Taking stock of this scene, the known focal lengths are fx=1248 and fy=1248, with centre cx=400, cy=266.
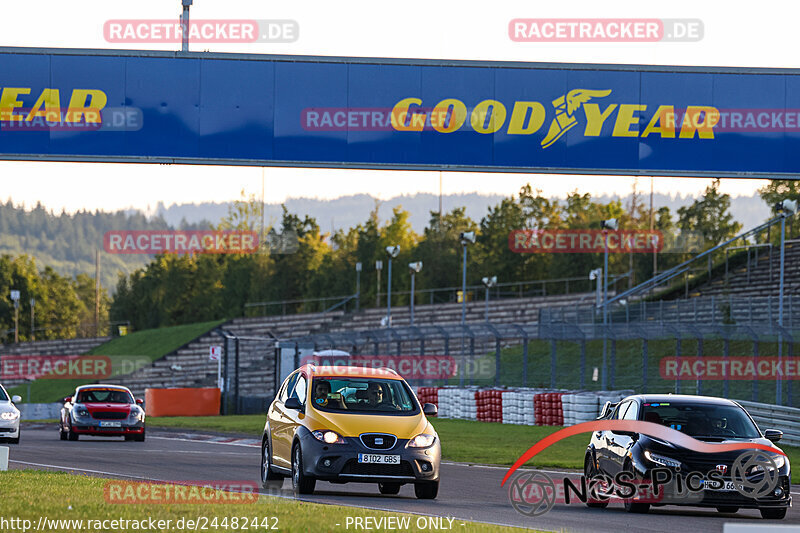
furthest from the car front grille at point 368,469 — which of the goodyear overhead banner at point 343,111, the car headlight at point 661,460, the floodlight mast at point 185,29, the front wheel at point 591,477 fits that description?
the floodlight mast at point 185,29

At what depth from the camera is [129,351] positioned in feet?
311

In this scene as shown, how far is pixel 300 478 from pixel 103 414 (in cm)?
1650

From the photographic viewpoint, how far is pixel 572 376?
158 ft

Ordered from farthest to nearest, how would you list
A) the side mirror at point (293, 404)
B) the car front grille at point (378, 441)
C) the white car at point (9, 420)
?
the white car at point (9, 420) → the side mirror at point (293, 404) → the car front grille at point (378, 441)

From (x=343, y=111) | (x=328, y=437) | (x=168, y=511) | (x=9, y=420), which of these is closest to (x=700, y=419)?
(x=328, y=437)

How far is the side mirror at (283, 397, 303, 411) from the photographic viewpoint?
15500 millimetres

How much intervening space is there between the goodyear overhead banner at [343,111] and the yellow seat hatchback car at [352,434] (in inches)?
402

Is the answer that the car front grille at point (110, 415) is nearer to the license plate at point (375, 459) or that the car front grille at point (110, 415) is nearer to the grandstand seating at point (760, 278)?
the license plate at point (375, 459)

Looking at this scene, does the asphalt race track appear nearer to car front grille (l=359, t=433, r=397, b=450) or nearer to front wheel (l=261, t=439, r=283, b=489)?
front wheel (l=261, t=439, r=283, b=489)

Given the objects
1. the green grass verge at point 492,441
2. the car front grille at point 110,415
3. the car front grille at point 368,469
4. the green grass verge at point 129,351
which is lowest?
the green grass verge at point 129,351

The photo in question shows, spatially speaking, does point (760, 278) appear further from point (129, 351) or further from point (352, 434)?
point (129, 351)

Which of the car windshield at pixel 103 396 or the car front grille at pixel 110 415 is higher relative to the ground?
the car windshield at pixel 103 396

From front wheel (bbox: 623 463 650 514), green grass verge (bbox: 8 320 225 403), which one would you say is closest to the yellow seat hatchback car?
front wheel (bbox: 623 463 650 514)

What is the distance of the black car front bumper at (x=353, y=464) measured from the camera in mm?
14812
